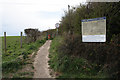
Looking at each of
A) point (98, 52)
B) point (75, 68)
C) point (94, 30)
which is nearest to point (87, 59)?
point (98, 52)

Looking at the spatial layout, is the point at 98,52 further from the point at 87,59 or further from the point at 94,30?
the point at 94,30

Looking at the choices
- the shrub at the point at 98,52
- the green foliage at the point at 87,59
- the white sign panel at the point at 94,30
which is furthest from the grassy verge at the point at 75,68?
the white sign panel at the point at 94,30

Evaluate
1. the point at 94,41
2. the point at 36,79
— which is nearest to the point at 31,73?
the point at 36,79

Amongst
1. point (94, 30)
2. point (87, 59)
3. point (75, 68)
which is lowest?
point (75, 68)

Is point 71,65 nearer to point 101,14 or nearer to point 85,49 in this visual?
point 85,49

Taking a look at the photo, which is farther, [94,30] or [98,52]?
[94,30]

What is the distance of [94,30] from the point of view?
6695 millimetres

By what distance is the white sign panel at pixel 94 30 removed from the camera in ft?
21.1

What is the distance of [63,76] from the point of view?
19.0ft

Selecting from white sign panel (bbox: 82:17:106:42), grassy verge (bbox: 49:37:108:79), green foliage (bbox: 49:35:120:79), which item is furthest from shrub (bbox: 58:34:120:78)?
white sign panel (bbox: 82:17:106:42)

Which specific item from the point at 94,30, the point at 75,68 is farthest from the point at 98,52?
the point at 75,68

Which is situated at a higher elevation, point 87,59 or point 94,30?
point 94,30

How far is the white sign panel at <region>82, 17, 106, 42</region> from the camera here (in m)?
6.45

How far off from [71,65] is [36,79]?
6.39 ft
